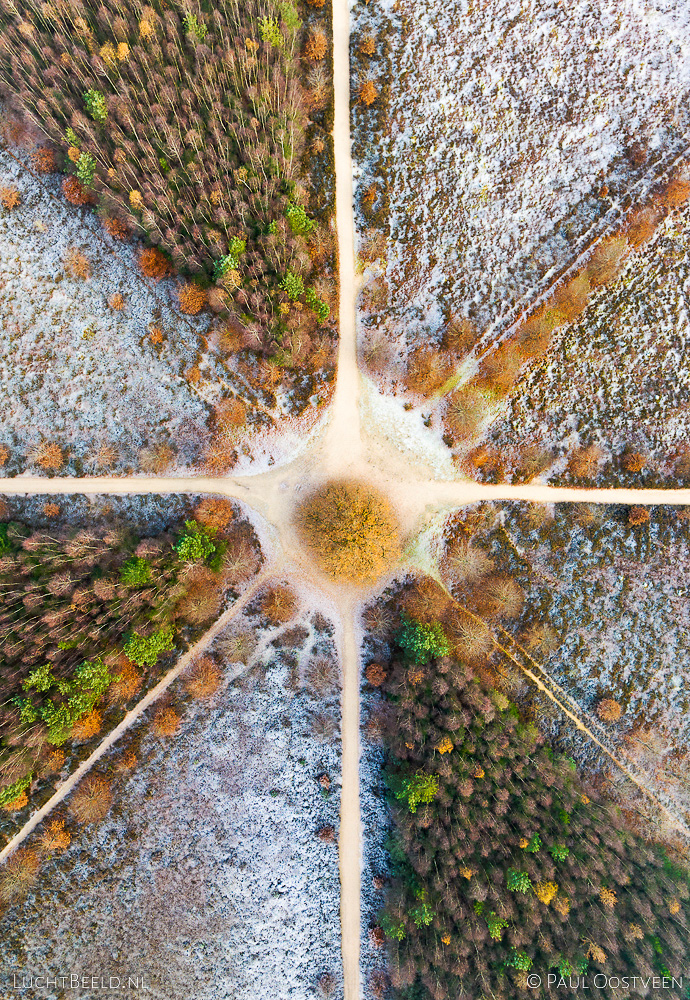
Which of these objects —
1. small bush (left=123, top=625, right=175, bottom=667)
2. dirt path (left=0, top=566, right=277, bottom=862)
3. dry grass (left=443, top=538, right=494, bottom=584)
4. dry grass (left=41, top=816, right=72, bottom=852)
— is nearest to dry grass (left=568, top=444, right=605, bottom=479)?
dry grass (left=443, top=538, right=494, bottom=584)

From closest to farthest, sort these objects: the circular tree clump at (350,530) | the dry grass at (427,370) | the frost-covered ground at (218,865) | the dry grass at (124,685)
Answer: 1. the frost-covered ground at (218,865)
2. the dry grass at (124,685)
3. the circular tree clump at (350,530)
4. the dry grass at (427,370)

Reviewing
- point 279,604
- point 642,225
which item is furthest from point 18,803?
point 642,225

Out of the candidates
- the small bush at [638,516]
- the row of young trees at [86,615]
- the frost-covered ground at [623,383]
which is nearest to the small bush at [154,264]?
the row of young trees at [86,615]

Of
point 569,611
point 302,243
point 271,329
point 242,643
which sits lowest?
point 242,643

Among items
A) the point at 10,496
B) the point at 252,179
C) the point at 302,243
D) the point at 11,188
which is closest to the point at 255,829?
the point at 10,496

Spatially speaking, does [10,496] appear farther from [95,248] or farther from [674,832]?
[674,832]

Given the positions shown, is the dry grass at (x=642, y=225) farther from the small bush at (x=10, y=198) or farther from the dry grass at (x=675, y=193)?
the small bush at (x=10, y=198)
